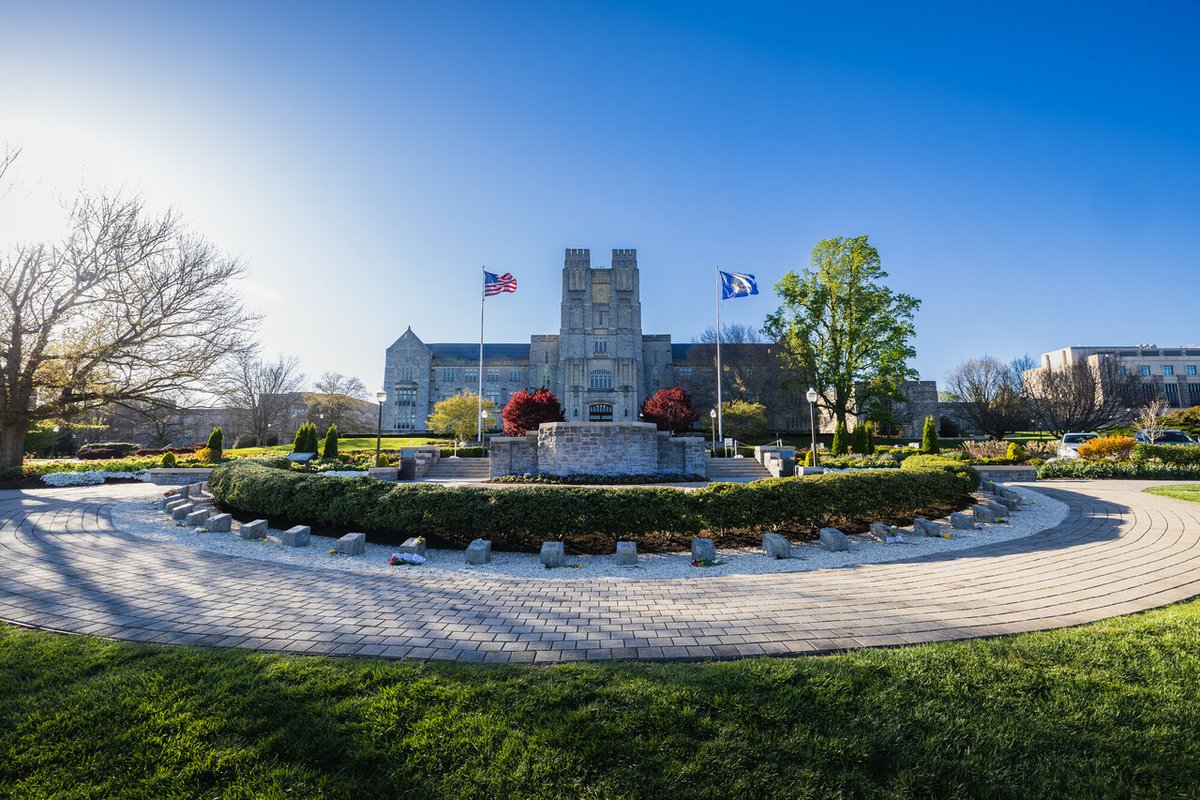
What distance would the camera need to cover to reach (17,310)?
15758 millimetres

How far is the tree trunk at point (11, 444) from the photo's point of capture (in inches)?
656

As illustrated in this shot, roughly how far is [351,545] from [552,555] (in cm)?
284

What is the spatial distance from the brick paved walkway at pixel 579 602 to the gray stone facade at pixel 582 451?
11.3 m

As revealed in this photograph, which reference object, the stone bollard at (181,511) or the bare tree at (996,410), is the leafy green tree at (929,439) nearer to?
the bare tree at (996,410)

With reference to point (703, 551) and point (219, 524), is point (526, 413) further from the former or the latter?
point (703, 551)

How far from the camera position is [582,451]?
1733 centimetres

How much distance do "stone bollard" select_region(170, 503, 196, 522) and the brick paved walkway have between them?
6.77ft

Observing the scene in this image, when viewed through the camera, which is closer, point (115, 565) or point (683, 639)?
point (683, 639)

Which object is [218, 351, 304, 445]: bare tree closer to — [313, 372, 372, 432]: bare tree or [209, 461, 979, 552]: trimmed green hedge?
[313, 372, 372, 432]: bare tree

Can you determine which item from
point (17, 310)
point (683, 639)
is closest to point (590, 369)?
point (17, 310)

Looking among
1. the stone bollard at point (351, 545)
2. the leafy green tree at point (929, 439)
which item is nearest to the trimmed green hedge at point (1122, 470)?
the leafy green tree at point (929, 439)

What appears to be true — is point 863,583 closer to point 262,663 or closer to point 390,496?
point 262,663

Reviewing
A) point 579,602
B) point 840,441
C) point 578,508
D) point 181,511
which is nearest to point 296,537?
point 181,511

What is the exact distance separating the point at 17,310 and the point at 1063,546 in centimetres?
2654
